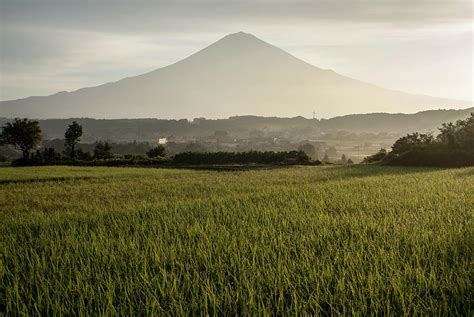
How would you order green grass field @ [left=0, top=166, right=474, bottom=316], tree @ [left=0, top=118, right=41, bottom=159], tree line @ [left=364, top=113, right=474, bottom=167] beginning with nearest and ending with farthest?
green grass field @ [left=0, top=166, right=474, bottom=316] → tree line @ [left=364, top=113, right=474, bottom=167] → tree @ [left=0, top=118, right=41, bottom=159]

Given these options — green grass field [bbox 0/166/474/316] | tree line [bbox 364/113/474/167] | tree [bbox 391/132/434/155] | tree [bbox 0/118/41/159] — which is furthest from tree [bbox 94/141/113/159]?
green grass field [bbox 0/166/474/316]

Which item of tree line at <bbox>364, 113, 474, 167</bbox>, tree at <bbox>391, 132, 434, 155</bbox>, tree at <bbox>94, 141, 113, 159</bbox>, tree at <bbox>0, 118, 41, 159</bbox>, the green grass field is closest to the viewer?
the green grass field

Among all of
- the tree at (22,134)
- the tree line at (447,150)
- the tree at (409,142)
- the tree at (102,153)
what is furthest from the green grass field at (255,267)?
the tree at (22,134)

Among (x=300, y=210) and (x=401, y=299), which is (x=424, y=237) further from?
(x=300, y=210)

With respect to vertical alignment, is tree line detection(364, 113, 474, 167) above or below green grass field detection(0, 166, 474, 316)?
above

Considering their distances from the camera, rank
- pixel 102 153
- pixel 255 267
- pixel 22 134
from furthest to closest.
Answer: pixel 22 134 → pixel 102 153 → pixel 255 267

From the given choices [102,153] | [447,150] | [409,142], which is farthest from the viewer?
[102,153]

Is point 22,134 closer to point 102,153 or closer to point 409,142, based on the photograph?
point 102,153

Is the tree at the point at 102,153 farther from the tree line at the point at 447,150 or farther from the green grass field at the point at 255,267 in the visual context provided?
the green grass field at the point at 255,267

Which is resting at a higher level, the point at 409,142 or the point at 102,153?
the point at 409,142

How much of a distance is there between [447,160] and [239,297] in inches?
1222

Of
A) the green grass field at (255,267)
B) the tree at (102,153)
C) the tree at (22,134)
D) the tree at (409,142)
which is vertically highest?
the tree at (22,134)

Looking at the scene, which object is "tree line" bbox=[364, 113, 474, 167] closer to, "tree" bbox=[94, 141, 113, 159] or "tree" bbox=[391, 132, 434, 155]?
"tree" bbox=[391, 132, 434, 155]

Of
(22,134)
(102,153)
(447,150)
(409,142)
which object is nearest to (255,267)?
(447,150)
